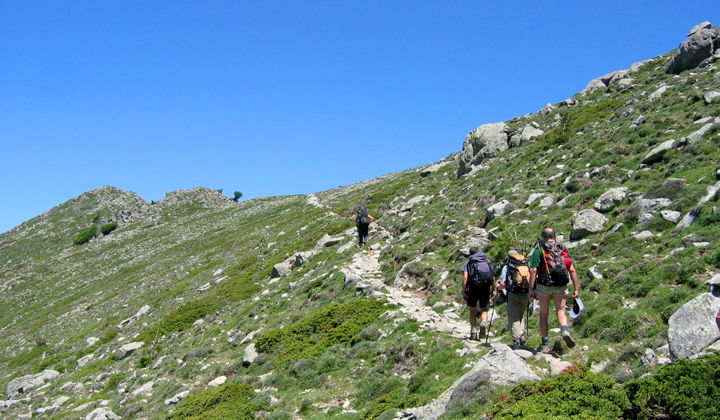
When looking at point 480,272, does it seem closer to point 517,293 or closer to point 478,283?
point 478,283

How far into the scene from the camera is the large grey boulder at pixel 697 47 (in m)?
32.4

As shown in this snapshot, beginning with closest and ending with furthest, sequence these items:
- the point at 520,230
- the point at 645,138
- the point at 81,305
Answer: the point at 520,230 < the point at 645,138 < the point at 81,305

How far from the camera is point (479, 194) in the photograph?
90.2ft

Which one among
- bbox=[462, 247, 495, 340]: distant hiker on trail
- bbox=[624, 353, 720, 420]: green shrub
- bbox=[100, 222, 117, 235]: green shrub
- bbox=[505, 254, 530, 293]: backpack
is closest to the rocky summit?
bbox=[624, 353, 720, 420]: green shrub

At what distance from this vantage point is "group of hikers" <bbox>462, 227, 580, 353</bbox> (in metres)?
8.84

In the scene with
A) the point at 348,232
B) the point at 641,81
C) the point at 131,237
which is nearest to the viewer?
the point at 348,232

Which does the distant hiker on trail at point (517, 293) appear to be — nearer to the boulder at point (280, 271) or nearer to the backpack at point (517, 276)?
the backpack at point (517, 276)

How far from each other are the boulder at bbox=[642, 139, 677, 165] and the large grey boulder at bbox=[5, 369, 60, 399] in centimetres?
3438

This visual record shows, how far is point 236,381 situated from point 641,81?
140 ft

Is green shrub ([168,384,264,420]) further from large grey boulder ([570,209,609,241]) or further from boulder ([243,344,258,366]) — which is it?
large grey boulder ([570,209,609,241])

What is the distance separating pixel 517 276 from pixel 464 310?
15.3 feet

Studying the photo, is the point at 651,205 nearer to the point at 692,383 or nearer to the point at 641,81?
the point at 692,383

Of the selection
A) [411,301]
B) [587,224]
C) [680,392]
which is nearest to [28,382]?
→ [411,301]

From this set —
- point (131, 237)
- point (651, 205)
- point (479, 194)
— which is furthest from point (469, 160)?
point (131, 237)
